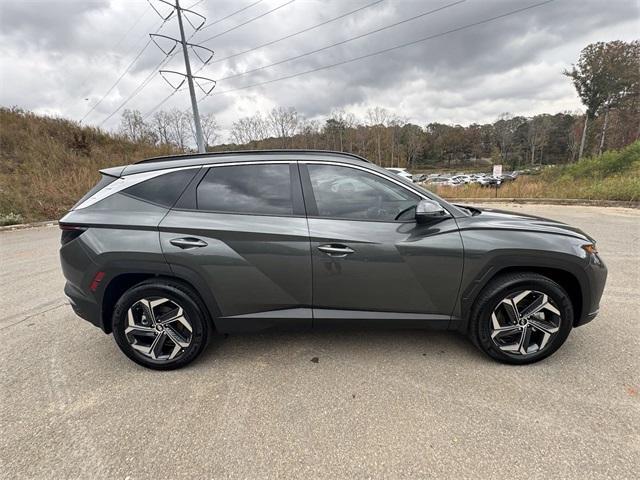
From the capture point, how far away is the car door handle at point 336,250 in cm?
229

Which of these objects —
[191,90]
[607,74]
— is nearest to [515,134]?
[607,74]

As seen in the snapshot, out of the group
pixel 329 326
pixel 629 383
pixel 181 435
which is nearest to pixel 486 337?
pixel 629 383

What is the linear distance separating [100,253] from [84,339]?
1.26 meters

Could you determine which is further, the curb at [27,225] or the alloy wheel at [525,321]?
the curb at [27,225]

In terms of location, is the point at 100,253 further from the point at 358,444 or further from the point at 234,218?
the point at 358,444

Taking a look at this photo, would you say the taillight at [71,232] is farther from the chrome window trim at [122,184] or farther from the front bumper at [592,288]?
the front bumper at [592,288]

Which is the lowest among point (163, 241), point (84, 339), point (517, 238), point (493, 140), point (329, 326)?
point (84, 339)

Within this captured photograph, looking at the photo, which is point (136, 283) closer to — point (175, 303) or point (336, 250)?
point (175, 303)

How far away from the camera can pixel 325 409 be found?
2.08 m

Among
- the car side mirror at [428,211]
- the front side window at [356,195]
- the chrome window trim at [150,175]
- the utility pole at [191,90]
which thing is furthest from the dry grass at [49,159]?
Answer: the car side mirror at [428,211]

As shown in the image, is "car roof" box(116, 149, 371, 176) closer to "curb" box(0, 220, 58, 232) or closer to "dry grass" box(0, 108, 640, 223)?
"curb" box(0, 220, 58, 232)

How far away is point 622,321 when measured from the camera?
3.08 m

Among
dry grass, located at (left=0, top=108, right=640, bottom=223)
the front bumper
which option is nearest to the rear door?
the front bumper

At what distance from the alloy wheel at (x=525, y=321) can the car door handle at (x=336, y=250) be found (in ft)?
4.18
